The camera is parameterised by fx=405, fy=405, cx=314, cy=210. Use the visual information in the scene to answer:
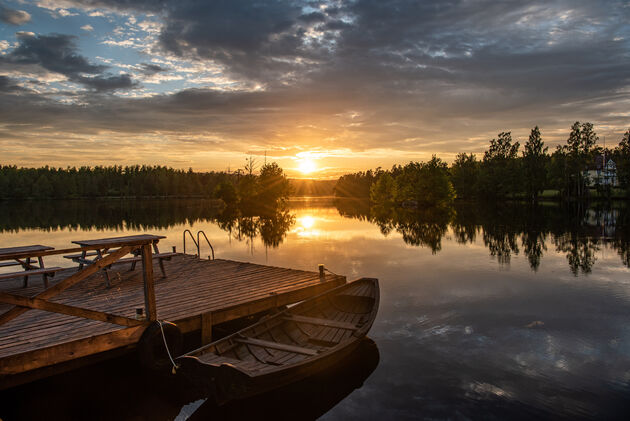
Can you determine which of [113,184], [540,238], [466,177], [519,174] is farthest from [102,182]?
[540,238]

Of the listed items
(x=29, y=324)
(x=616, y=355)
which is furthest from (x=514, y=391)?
(x=29, y=324)

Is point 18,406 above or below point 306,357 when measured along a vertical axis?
below

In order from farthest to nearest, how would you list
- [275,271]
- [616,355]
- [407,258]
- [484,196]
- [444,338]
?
[484,196] → [407,258] → [275,271] → [444,338] → [616,355]

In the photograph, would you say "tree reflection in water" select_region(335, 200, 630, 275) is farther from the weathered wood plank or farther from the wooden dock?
the wooden dock

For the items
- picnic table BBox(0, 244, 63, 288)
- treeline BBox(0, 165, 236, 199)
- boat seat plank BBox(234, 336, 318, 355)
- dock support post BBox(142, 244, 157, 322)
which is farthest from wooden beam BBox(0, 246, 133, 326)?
treeline BBox(0, 165, 236, 199)

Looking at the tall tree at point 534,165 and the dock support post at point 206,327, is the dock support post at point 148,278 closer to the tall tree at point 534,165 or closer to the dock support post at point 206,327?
the dock support post at point 206,327

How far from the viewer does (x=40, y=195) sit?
13575 cm

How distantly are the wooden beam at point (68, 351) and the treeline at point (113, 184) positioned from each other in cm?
8430

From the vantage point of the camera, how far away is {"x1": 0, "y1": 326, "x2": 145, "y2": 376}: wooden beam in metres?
6.08

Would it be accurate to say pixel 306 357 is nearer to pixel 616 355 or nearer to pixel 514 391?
pixel 514 391

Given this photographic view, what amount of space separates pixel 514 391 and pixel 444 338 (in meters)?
2.80

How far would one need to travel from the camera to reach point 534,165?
3376 inches

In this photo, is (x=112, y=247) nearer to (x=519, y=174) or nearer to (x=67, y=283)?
(x=67, y=283)

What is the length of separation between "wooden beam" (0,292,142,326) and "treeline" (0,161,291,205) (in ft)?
277
